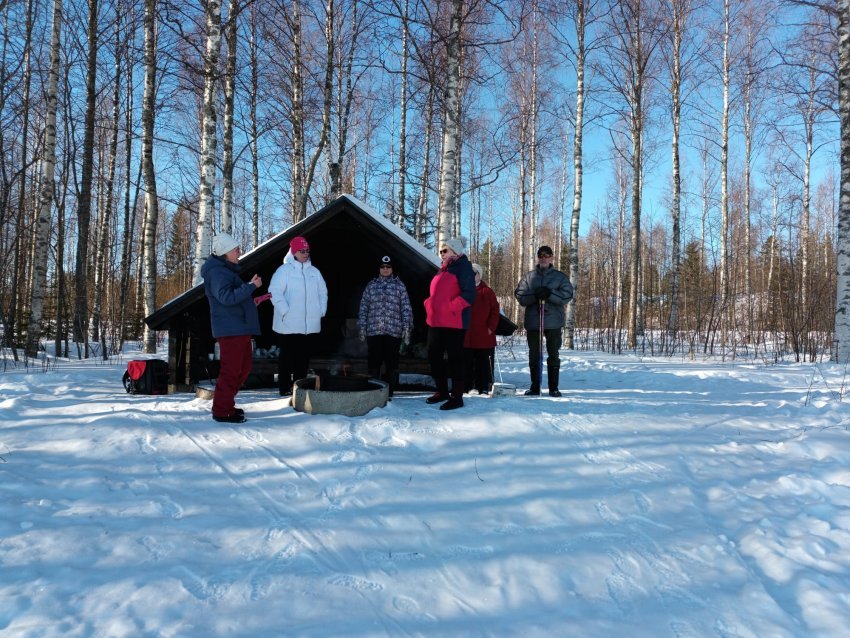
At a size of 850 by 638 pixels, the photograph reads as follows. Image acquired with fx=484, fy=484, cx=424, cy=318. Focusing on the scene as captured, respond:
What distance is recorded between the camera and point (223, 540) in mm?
2693

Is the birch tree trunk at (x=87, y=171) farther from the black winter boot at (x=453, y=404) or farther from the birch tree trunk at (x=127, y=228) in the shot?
the black winter boot at (x=453, y=404)

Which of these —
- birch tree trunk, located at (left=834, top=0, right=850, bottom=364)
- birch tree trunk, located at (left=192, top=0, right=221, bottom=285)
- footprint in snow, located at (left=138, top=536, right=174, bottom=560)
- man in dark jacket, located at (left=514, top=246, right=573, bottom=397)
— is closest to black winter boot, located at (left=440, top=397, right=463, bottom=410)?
man in dark jacket, located at (left=514, top=246, right=573, bottom=397)

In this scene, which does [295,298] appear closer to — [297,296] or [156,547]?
[297,296]

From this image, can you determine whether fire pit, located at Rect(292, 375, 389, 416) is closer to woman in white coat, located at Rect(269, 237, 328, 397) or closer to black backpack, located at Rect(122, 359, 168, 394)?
woman in white coat, located at Rect(269, 237, 328, 397)

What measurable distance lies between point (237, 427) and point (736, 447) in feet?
14.3

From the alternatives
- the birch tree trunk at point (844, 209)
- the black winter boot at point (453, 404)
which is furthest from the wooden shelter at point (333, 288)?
the birch tree trunk at point (844, 209)

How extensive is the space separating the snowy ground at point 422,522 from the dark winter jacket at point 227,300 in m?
0.90

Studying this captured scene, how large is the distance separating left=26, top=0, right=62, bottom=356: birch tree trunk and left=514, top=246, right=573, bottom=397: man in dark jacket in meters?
9.67

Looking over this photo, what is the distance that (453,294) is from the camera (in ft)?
16.7

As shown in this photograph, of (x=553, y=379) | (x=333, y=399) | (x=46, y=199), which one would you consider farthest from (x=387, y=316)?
(x=46, y=199)

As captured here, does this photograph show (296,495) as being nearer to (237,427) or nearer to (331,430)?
(331,430)

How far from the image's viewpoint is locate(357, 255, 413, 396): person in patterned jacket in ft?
17.9

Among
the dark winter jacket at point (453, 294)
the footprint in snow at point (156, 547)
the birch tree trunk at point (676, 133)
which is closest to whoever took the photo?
the footprint in snow at point (156, 547)

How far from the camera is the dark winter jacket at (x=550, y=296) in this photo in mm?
5804
